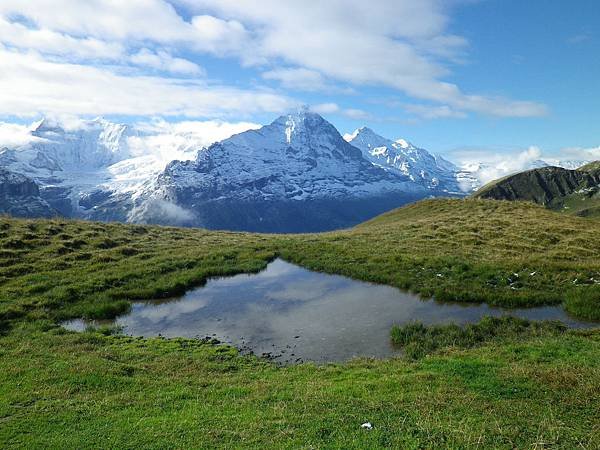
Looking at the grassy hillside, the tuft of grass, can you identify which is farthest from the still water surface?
the grassy hillside

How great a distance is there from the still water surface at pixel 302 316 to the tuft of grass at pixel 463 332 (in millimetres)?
1069

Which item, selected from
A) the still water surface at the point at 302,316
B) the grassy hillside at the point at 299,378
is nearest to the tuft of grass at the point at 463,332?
the grassy hillside at the point at 299,378

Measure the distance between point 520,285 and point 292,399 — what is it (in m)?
23.6

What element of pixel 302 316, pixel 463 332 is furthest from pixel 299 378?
pixel 302 316

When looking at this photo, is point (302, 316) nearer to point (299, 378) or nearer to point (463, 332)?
point (463, 332)

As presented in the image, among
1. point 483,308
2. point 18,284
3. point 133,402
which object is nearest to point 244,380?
point 133,402

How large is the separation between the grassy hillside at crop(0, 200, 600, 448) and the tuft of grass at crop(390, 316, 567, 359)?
0.27 meters

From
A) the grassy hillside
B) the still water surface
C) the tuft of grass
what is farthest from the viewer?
the still water surface

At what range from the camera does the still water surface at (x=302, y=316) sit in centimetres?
2518

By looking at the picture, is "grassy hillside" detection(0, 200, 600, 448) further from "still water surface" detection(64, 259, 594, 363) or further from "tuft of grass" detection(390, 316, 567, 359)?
"still water surface" detection(64, 259, 594, 363)

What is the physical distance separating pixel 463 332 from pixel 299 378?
413 inches

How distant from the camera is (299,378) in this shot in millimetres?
19422

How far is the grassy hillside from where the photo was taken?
13.7 metres

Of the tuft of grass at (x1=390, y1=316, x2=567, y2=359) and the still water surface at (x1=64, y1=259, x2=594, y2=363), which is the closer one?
the tuft of grass at (x1=390, y1=316, x2=567, y2=359)
